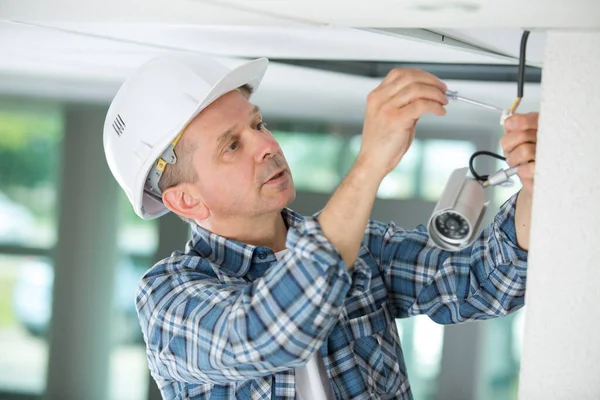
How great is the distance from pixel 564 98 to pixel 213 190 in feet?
2.60

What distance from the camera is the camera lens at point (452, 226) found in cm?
91

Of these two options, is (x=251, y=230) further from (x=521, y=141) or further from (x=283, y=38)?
(x=521, y=141)

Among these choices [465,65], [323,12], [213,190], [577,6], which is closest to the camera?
[577,6]

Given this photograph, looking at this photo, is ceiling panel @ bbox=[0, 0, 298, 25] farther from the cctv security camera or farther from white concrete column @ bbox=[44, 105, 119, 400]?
white concrete column @ bbox=[44, 105, 119, 400]

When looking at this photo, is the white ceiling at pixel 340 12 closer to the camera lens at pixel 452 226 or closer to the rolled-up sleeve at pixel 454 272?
the camera lens at pixel 452 226

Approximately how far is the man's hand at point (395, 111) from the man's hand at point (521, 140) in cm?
8

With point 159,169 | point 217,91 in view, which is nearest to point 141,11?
point 217,91

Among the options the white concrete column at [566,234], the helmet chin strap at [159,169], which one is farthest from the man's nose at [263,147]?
the white concrete column at [566,234]

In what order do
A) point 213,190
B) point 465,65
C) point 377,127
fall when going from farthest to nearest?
point 465,65 → point 213,190 → point 377,127

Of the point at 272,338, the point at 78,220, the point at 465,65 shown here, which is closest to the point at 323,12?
the point at 272,338

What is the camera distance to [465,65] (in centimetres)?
174

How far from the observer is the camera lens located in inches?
35.8

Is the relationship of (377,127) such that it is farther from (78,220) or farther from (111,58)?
(78,220)

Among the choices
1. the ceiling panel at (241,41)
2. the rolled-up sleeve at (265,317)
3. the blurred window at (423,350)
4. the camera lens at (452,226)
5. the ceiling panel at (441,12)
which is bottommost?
the blurred window at (423,350)
